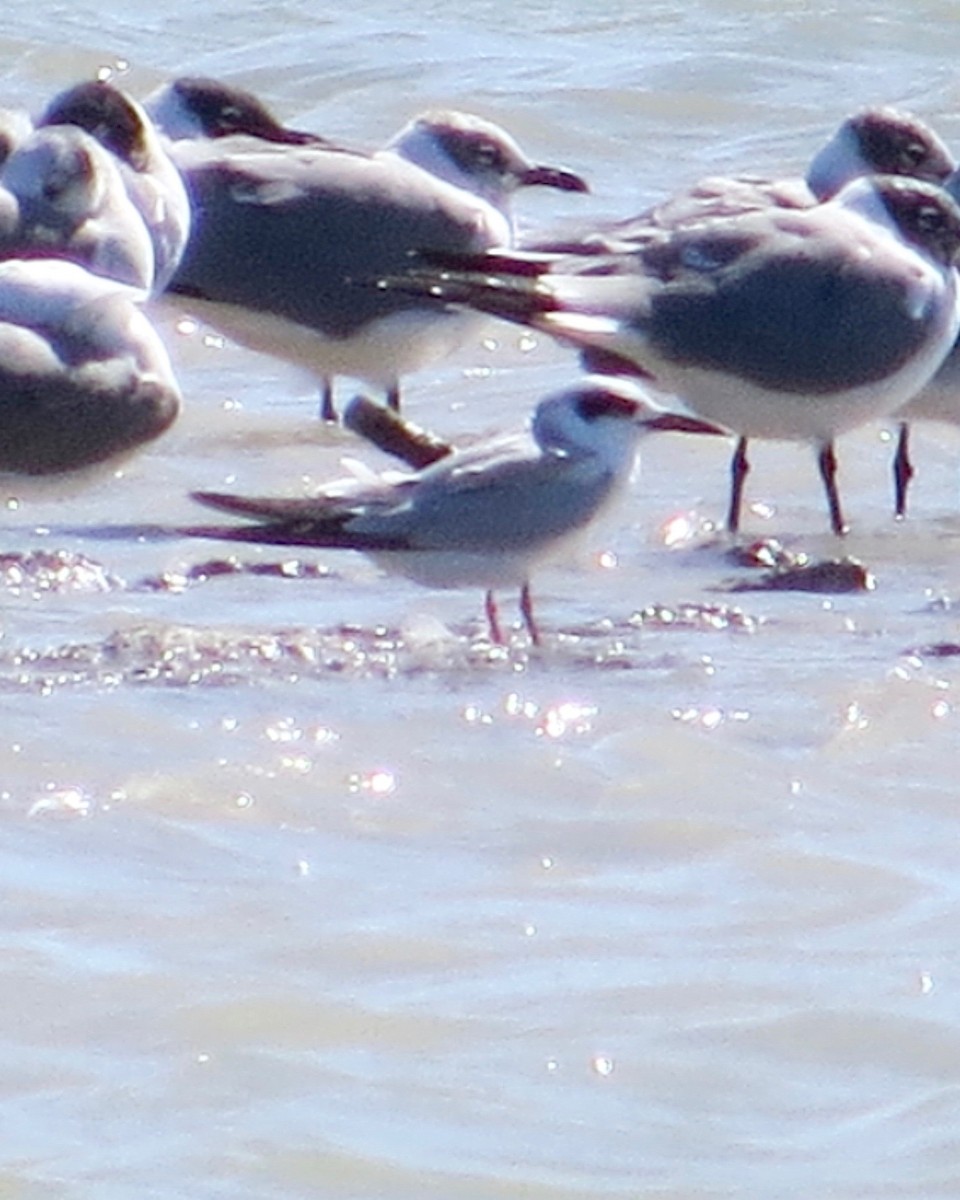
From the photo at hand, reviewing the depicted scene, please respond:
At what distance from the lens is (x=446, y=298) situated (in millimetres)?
7836

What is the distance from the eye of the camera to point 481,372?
389 inches

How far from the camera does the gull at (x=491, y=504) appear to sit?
6453 millimetres

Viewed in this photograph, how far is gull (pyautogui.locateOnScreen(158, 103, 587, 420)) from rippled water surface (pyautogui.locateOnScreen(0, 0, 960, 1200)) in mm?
470

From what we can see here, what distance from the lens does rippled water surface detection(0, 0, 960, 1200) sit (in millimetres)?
4289

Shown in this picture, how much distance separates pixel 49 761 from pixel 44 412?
1575 millimetres

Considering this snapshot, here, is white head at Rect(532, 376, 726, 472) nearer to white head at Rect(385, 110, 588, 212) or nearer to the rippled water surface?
the rippled water surface

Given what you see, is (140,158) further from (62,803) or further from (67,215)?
(62,803)

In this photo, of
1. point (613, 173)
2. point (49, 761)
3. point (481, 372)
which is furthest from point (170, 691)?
point (613, 173)

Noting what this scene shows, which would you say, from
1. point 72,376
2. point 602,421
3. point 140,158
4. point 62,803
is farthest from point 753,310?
point 62,803

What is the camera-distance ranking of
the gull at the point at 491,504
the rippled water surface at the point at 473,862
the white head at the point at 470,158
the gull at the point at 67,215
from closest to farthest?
the rippled water surface at the point at 473,862 → the gull at the point at 491,504 → the gull at the point at 67,215 → the white head at the point at 470,158

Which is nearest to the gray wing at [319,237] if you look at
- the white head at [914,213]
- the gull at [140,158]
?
the gull at [140,158]

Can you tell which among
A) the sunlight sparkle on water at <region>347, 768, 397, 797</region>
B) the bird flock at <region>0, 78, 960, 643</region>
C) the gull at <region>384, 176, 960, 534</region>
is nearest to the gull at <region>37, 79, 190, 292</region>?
the bird flock at <region>0, 78, 960, 643</region>

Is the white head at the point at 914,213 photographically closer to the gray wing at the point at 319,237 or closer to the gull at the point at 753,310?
the gull at the point at 753,310

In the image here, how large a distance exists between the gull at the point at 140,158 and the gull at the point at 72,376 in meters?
1.53
